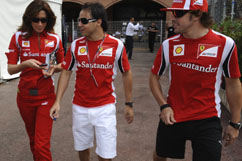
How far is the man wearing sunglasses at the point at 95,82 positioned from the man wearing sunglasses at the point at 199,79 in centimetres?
58

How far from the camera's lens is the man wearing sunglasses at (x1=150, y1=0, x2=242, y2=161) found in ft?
7.36

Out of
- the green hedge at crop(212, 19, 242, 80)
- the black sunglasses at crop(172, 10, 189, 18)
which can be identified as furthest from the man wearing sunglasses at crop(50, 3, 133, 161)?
the green hedge at crop(212, 19, 242, 80)

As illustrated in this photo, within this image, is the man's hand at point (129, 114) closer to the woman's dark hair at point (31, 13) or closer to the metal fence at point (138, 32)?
the woman's dark hair at point (31, 13)

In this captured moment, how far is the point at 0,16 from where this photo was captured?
8.05 metres

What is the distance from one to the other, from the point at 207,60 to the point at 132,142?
2387mm

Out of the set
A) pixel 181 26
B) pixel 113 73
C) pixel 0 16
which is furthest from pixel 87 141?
pixel 0 16

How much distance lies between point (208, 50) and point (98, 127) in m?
1.29

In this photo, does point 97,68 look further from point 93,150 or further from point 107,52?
point 93,150

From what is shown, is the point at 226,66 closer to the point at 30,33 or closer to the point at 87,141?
the point at 87,141

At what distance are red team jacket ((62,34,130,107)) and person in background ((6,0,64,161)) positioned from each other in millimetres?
339

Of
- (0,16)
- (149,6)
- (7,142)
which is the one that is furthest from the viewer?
(149,6)

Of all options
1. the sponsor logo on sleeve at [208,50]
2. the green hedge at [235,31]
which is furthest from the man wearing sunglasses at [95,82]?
the green hedge at [235,31]

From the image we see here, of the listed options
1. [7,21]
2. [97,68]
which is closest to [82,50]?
[97,68]

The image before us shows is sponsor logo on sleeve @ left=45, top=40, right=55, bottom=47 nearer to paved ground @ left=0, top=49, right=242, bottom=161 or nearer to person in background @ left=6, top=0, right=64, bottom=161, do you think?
person in background @ left=6, top=0, right=64, bottom=161
